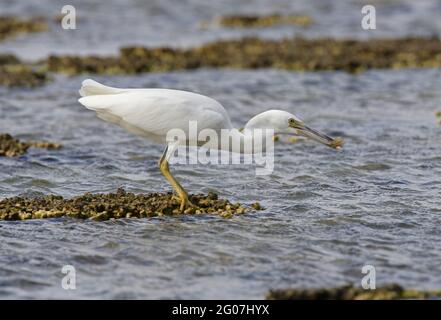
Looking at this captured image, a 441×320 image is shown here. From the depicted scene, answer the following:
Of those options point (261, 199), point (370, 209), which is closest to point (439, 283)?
point (370, 209)

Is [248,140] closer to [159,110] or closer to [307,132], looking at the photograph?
[307,132]

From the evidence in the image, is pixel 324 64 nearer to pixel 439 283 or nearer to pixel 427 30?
pixel 427 30

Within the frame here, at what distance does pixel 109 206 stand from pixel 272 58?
1008 centimetres

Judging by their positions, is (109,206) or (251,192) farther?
(251,192)

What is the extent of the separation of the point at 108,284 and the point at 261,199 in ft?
9.62

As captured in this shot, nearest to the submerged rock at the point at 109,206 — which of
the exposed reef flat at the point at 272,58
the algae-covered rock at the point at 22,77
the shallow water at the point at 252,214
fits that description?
the shallow water at the point at 252,214

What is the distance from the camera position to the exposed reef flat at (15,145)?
11.4 meters

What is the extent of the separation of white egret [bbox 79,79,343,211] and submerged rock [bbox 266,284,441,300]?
245cm

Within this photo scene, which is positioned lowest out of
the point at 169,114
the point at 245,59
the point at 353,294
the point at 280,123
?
the point at 353,294

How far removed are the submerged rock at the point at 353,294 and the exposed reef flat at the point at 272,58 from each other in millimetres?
11162

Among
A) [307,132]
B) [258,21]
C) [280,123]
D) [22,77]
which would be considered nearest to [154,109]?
[280,123]

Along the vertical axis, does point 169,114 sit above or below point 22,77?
below

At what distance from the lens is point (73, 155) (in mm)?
11586

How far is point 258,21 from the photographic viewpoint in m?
24.5
